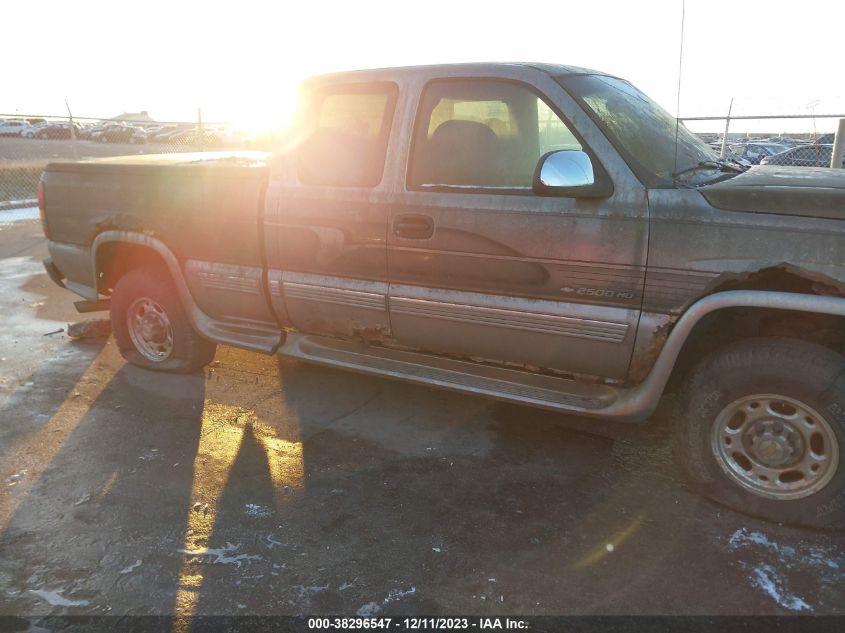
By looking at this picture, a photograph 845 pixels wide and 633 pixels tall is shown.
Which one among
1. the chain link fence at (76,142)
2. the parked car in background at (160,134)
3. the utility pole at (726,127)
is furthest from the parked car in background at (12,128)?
the utility pole at (726,127)

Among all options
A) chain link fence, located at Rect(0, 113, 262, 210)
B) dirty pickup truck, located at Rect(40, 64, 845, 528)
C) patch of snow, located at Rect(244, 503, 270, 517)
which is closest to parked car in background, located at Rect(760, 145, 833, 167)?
dirty pickup truck, located at Rect(40, 64, 845, 528)

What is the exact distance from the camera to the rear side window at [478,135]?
11.4 feet

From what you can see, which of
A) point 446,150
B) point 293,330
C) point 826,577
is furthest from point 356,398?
point 826,577

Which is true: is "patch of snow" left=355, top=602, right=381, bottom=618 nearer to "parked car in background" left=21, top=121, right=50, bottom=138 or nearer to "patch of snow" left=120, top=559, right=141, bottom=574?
"patch of snow" left=120, top=559, right=141, bottom=574

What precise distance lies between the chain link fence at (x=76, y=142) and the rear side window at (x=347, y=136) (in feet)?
31.7

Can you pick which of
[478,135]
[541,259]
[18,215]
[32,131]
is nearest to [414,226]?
[478,135]

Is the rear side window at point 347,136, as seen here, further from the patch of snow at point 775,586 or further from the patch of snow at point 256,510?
the patch of snow at point 775,586

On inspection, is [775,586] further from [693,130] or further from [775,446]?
[693,130]

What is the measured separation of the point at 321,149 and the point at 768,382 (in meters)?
2.67

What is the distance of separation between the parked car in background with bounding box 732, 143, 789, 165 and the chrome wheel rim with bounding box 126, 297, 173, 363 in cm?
924

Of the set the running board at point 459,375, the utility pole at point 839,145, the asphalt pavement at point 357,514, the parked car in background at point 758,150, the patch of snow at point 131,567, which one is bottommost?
the asphalt pavement at point 357,514

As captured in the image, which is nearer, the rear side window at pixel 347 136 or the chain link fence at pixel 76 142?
the rear side window at pixel 347 136

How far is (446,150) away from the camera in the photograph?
3557 mm

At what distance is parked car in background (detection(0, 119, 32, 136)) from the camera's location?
41603mm
